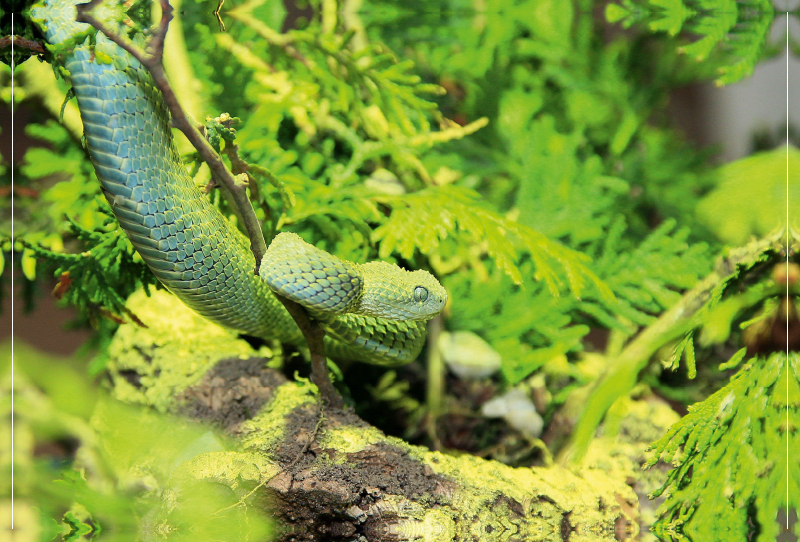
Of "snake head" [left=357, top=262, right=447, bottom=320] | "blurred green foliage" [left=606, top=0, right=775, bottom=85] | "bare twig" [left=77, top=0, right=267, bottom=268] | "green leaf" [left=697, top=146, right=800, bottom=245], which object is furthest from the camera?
"green leaf" [left=697, top=146, right=800, bottom=245]

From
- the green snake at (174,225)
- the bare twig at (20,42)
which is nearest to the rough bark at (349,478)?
the green snake at (174,225)

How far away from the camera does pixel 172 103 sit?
0.52m

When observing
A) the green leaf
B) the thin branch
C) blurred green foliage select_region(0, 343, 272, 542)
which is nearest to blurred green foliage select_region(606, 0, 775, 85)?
the green leaf

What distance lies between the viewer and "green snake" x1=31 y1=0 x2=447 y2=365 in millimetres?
555

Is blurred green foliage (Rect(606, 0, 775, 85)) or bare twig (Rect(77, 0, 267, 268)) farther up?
blurred green foliage (Rect(606, 0, 775, 85))

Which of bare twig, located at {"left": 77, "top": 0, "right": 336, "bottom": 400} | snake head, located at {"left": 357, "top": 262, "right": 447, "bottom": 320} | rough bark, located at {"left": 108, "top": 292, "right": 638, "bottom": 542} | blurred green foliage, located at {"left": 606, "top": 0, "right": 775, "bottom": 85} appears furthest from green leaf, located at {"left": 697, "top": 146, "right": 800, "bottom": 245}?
bare twig, located at {"left": 77, "top": 0, "right": 336, "bottom": 400}

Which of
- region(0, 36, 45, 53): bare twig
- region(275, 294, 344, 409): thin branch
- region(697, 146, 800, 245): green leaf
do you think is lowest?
region(275, 294, 344, 409): thin branch

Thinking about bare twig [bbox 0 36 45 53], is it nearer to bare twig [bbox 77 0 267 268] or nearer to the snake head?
bare twig [bbox 77 0 267 268]

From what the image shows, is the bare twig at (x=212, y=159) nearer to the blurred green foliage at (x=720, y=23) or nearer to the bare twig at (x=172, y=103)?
the bare twig at (x=172, y=103)

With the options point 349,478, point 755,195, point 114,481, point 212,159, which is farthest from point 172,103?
point 755,195

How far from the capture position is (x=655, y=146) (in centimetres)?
146

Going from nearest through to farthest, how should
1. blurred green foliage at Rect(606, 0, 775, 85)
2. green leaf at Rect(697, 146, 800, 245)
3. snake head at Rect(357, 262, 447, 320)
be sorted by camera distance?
snake head at Rect(357, 262, 447, 320), blurred green foliage at Rect(606, 0, 775, 85), green leaf at Rect(697, 146, 800, 245)

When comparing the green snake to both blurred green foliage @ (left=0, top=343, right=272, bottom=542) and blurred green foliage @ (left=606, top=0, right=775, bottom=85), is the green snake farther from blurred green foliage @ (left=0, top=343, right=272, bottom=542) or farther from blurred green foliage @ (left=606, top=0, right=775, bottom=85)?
blurred green foliage @ (left=606, top=0, right=775, bottom=85)

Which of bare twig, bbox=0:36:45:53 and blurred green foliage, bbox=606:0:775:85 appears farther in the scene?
blurred green foliage, bbox=606:0:775:85
